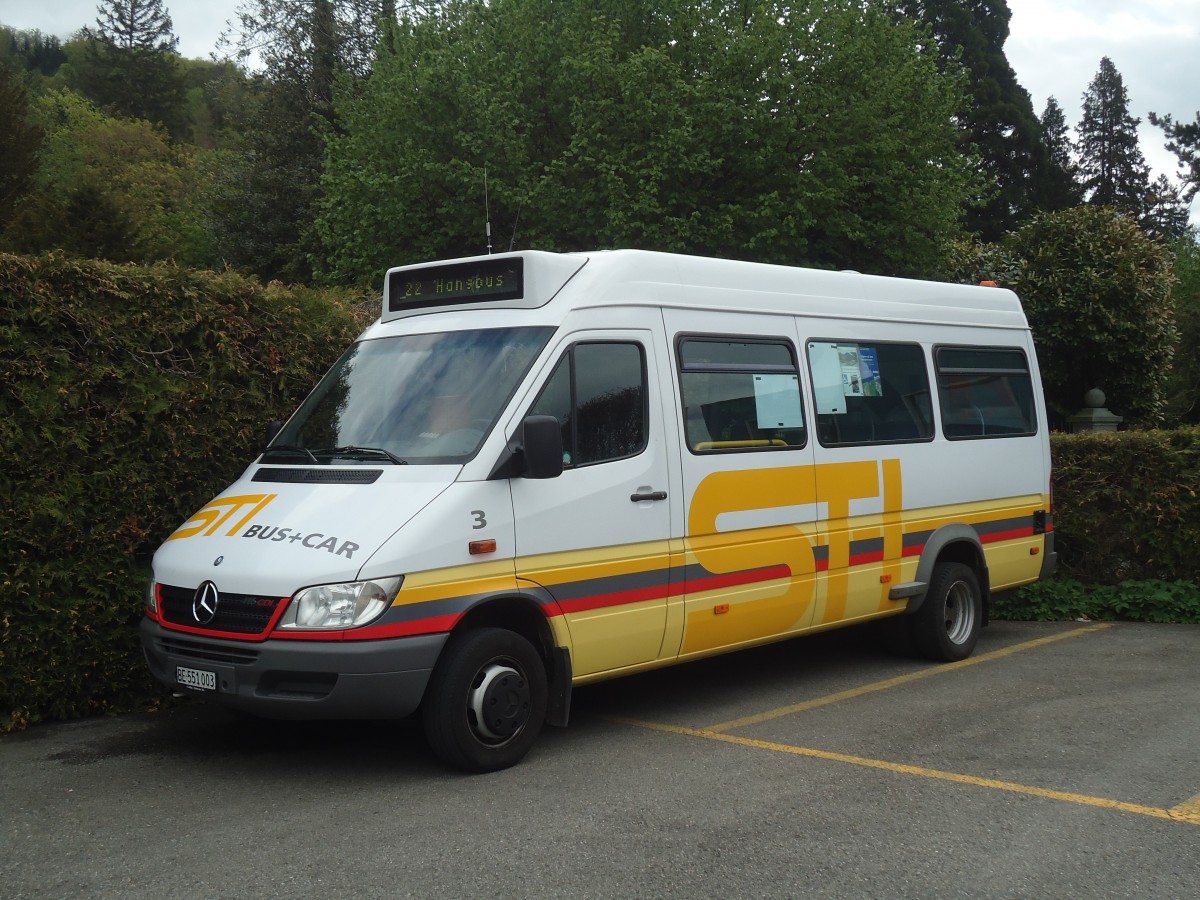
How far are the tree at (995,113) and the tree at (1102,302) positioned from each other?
24.4 metres

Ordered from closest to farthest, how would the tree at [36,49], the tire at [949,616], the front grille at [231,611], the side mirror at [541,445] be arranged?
the front grille at [231,611] → the side mirror at [541,445] → the tire at [949,616] → the tree at [36,49]

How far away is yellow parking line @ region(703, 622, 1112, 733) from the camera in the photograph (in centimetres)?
737

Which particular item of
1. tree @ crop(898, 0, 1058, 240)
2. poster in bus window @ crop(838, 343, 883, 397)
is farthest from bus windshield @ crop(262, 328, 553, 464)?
tree @ crop(898, 0, 1058, 240)

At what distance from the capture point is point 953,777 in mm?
5957

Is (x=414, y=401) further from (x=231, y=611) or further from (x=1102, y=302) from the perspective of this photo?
(x=1102, y=302)

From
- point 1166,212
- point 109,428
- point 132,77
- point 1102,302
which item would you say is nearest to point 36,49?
point 132,77

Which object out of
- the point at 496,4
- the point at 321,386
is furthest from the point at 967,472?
the point at 496,4

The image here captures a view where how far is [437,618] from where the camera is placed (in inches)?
231

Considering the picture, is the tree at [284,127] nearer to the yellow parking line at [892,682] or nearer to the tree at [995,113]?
the tree at [995,113]

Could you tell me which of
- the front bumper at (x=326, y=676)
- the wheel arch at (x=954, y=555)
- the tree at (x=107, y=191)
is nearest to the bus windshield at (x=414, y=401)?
the front bumper at (x=326, y=676)

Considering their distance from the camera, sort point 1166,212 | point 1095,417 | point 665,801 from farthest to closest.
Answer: point 1166,212 < point 1095,417 < point 665,801

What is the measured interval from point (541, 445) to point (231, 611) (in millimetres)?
1709

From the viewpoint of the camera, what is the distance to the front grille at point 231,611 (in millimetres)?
5758

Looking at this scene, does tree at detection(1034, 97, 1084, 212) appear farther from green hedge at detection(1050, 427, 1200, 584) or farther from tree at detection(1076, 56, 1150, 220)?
green hedge at detection(1050, 427, 1200, 584)
